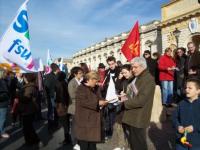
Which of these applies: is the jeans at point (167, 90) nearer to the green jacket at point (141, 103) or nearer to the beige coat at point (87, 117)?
the green jacket at point (141, 103)

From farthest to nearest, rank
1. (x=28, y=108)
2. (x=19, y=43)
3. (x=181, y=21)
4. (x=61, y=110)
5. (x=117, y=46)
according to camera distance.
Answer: (x=117, y=46), (x=181, y=21), (x=61, y=110), (x=28, y=108), (x=19, y=43)

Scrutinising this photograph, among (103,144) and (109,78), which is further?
(109,78)

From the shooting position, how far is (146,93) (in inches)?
176

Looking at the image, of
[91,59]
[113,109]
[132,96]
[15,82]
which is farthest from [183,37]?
[91,59]

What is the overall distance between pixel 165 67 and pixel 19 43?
5.61 m

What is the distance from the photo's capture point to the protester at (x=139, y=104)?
177 inches

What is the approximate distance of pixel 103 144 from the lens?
6.79 meters

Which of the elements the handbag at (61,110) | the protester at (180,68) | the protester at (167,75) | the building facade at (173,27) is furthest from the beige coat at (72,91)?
the building facade at (173,27)

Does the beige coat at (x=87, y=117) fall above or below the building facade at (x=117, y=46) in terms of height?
below

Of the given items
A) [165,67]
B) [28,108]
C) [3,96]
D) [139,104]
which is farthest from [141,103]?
[165,67]

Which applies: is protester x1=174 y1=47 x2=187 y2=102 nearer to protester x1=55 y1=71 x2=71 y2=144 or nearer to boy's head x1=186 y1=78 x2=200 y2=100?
protester x1=55 y1=71 x2=71 y2=144

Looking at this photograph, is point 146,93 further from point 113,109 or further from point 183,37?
point 183,37

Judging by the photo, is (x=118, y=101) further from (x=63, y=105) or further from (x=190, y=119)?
(x=190, y=119)

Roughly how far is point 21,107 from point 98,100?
2.64m
